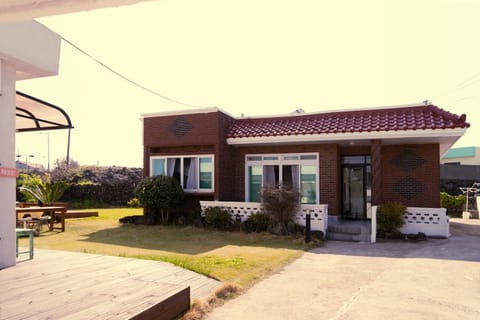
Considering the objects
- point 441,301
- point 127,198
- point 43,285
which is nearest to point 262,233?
point 441,301

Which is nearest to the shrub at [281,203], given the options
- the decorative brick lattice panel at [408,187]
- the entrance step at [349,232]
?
the entrance step at [349,232]

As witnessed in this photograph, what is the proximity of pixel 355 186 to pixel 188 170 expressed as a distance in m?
6.84

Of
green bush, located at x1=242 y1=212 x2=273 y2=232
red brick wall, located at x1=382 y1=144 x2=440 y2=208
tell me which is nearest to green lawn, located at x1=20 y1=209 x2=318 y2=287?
green bush, located at x1=242 y1=212 x2=273 y2=232

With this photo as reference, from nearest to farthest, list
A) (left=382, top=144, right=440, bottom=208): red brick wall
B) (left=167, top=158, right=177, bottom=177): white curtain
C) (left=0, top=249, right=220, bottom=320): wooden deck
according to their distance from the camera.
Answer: (left=0, top=249, right=220, bottom=320): wooden deck < (left=382, top=144, right=440, bottom=208): red brick wall < (left=167, top=158, right=177, bottom=177): white curtain

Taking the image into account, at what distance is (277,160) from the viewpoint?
15023 millimetres

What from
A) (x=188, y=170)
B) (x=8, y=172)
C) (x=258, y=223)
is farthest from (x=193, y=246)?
(x=188, y=170)

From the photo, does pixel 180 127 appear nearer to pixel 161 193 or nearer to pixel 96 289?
pixel 161 193

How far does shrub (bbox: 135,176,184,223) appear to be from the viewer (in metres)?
14.0

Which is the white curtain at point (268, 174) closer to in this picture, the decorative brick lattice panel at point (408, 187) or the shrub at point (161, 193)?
the shrub at point (161, 193)

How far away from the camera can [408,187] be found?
13.8m

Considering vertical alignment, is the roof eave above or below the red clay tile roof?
below

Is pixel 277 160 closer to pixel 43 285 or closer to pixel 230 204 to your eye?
pixel 230 204

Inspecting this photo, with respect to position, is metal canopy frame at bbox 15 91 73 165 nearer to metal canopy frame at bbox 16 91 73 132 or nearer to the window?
metal canopy frame at bbox 16 91 73 132

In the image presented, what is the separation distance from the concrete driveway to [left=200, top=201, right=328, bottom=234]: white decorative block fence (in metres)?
2.59
